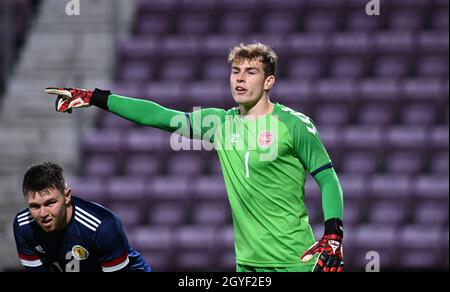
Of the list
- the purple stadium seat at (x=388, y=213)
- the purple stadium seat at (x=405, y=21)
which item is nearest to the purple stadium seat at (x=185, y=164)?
the purple stadium seat at (x=388, y=213)

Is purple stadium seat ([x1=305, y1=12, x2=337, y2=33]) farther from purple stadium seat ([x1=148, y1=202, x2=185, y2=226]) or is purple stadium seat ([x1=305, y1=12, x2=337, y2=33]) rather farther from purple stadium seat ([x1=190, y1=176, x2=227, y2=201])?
purple stadium seat ([x1=148, y1=202, x2=185, y2=226])

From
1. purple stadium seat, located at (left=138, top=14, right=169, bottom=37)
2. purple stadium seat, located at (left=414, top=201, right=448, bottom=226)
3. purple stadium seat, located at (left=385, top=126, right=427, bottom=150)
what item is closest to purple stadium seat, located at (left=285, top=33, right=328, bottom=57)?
purple stadium seat, located at (left=385, top=126, right=427, bottom=150)

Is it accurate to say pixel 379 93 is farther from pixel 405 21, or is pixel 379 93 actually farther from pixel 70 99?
pixel 70 99

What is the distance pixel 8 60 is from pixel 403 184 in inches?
137

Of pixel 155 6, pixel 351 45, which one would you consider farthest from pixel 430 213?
pixel 155 6

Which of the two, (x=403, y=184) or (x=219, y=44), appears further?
(x=219, y=44)

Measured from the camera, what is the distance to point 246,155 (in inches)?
163

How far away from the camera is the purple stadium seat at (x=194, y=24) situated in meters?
9.11

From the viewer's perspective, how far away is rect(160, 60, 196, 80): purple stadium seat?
347 inches

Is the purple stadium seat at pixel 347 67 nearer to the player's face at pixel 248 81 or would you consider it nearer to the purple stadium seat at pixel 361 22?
the purple stadium seat at pixel 361 22

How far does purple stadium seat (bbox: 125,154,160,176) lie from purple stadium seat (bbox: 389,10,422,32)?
240 centimetres
